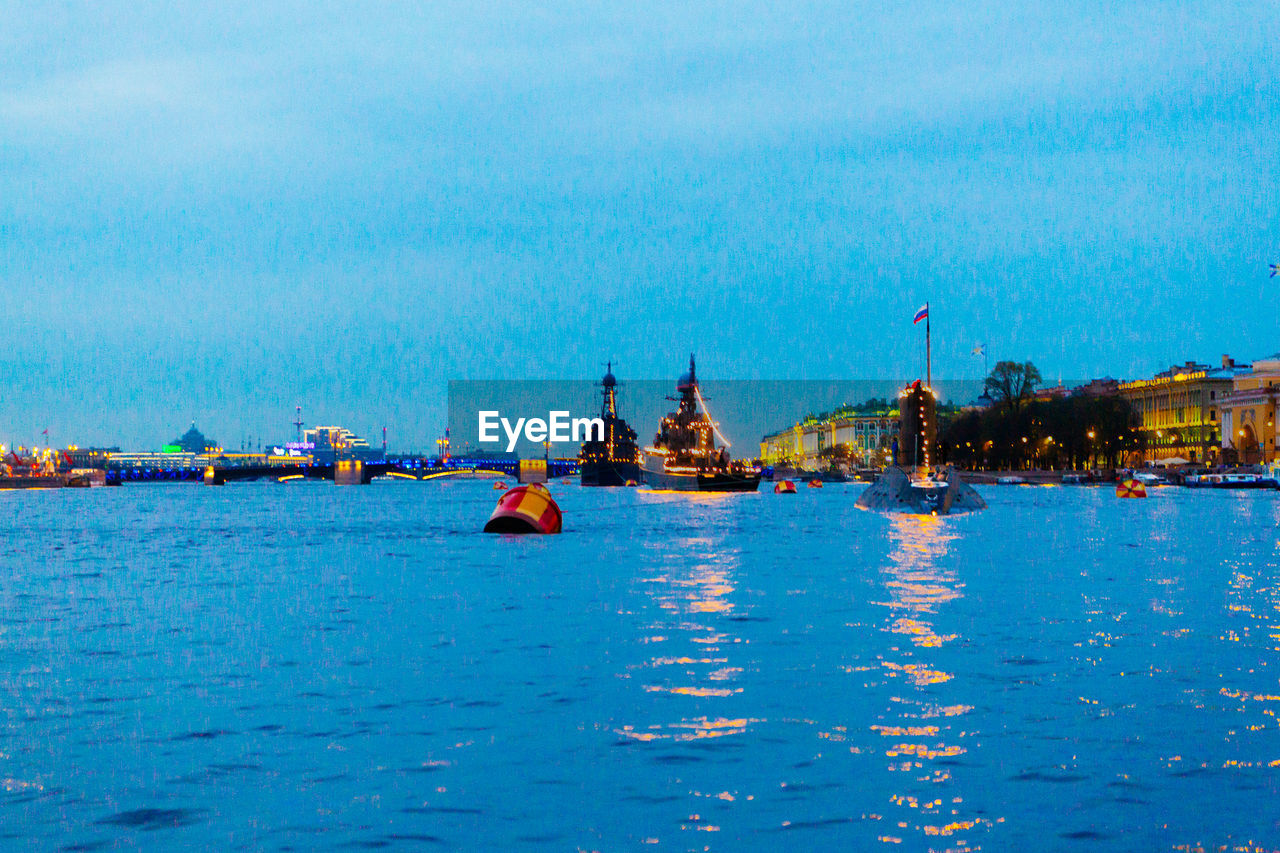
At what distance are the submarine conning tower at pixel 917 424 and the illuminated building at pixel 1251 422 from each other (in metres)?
95.9

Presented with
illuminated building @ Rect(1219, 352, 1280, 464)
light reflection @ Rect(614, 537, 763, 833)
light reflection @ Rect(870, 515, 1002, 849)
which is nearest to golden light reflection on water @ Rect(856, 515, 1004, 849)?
light reflection @ Rect(870, 515, 1002, 849)

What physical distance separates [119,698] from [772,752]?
29.2 ft

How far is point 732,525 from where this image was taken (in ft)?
239

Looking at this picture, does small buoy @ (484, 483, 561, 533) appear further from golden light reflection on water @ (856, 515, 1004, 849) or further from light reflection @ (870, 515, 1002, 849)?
golden light reflection on water @ (856, 515, 1004, 849)

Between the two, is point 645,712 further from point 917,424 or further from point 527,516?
point 917,424

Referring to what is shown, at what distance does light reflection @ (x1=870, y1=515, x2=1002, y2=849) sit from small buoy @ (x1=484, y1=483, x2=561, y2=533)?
34299 mm

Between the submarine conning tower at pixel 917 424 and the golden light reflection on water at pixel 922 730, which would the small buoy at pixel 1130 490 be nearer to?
the submarine conning tower at pixel 917 424

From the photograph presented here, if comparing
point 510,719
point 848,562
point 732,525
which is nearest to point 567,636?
point 510,719

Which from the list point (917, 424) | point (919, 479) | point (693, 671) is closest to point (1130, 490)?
point (917, 424)

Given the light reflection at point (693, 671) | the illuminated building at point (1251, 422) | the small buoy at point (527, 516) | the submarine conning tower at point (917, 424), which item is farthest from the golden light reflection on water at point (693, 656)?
the illuminated building at point (1251, 422)

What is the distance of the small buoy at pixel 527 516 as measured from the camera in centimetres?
6384

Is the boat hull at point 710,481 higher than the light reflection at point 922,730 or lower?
higher

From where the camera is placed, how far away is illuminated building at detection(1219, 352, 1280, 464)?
597 ft

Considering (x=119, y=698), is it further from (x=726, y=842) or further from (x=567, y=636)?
(x=726, y=842)
